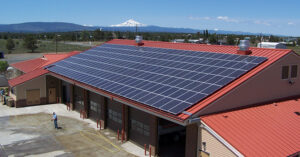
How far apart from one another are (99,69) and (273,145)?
62.0 feet

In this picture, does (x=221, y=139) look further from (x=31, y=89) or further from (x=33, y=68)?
(x=33, y=68)

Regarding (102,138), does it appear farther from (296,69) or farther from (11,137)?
(296,69)

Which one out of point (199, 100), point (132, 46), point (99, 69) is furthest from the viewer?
point (132, 46)

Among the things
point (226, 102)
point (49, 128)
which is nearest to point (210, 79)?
Result: point (226, 102)

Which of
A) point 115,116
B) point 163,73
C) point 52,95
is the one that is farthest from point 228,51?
point 52,95

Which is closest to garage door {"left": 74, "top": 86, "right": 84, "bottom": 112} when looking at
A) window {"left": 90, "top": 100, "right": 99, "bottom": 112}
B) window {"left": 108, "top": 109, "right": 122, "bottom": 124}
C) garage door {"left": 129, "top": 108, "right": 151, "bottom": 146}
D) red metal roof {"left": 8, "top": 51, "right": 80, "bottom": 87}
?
window {"left": 90, "top": 100, "right": 99, "bottom": 112}

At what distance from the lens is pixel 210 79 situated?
20.1 meters

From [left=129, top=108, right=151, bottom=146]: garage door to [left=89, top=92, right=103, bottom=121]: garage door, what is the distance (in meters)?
5.36

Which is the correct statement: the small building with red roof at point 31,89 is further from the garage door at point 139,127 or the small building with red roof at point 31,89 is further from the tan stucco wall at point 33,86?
the garage door at point 139,127

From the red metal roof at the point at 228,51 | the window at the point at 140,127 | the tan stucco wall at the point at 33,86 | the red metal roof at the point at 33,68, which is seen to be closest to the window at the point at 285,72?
the red metal roof at the point at 228,51

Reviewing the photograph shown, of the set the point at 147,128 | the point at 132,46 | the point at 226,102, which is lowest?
the point at 147,128

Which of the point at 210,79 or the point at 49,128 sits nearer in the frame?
the point at 210,79

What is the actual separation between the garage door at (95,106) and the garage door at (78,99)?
214 cm

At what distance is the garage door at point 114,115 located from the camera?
24194 millimetres
